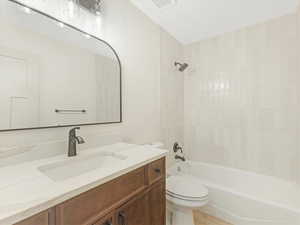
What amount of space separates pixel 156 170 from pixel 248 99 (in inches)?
66.9

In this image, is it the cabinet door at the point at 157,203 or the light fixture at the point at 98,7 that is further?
the light fixture at the point at 98,7

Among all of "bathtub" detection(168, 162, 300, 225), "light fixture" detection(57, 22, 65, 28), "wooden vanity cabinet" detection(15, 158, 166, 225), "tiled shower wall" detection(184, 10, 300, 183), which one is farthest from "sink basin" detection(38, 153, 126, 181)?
"tiled shower wall" detection(184, 10, 300, 183)

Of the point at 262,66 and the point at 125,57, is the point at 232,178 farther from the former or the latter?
the point at 125,57

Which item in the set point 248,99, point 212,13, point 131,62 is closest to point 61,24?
point 131,62

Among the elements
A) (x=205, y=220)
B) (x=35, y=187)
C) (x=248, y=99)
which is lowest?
(x=205, y=220)

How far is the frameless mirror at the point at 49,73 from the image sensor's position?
894 millimetres

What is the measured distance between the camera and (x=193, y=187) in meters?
1.68

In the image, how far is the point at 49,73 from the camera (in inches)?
41.8

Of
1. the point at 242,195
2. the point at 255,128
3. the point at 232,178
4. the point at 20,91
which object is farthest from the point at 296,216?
the point at 20,91

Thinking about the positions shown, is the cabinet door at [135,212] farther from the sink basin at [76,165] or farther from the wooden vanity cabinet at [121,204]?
the sink basin at [76,165]

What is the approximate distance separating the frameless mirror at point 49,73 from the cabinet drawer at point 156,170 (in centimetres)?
58

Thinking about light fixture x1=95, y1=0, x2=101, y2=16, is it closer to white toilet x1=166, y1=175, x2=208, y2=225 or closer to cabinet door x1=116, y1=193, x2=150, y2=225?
cabinet door x1=116, y1=193, x2=150, y2=225

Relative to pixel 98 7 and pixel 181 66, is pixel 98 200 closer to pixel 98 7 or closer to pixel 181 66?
pixel 98 7

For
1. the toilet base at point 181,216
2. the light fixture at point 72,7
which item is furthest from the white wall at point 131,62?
the toilet base at point 181,216
